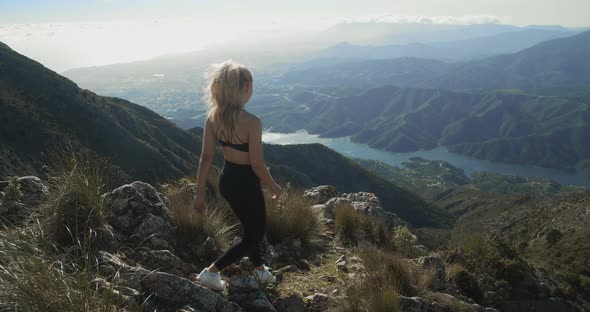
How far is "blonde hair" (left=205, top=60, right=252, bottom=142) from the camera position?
151 inches

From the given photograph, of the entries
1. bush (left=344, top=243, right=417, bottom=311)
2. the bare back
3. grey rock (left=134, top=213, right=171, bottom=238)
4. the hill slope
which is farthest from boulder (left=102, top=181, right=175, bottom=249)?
the hill slope

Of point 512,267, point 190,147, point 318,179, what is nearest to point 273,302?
point 512,267

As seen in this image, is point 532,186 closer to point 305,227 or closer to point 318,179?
point 318,179

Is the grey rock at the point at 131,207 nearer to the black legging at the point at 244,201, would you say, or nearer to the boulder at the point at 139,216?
the boulder at the point at 139,216

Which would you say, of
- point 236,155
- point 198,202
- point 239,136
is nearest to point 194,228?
point 198,202

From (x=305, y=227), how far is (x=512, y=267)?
179 inches

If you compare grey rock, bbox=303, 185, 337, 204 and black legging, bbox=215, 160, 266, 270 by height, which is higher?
black legging, bbox=215, 160, 266, 270

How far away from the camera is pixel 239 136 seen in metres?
4.00

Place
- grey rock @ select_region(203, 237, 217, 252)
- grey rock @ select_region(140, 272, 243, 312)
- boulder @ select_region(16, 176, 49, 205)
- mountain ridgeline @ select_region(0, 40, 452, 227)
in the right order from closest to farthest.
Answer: grey rock @ select_region(140, 272, 243, 312)
boulder @ select_region(16, 176, 49, 205)
grey rock @ select_region(203, 237, 217, 252)
mountain ridgeline @ select_region(0, 40, 452, 227)

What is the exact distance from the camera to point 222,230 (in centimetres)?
582

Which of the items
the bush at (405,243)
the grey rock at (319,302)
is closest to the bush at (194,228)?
the grey rock at (319,302)

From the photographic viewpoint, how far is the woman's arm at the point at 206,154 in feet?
13.8

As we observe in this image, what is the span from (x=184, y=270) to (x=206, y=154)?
1518mm

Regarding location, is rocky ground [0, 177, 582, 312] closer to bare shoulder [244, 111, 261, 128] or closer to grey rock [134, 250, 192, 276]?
grey rock [134, 250, 192, 276]
